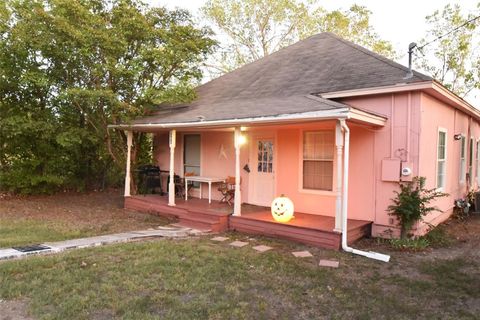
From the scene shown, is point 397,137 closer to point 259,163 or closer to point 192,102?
point 259,163

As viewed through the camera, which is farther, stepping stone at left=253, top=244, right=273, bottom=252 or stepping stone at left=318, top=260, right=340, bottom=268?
stepping stone at left=253, top=244, right=273, bottom=252

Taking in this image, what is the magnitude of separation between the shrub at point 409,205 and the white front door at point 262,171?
309 cm

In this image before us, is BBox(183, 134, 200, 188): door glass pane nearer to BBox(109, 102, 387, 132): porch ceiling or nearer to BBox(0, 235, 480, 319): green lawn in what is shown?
BBox(109, 102, 387, 132): porch ceiling

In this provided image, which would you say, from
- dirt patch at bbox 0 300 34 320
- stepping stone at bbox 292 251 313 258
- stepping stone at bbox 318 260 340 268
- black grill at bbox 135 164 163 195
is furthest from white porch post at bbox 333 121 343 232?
black grill at bbox 135 164 163 195

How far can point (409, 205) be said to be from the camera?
252 inches

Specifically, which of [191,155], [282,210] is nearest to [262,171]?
[282,210]

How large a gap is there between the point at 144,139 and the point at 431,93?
8.84 meters

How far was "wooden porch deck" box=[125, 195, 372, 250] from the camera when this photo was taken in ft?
21.3

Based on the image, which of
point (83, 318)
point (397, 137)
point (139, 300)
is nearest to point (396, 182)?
point (397, 137)

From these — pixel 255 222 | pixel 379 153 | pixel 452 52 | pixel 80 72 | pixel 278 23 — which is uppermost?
pixel 278 23

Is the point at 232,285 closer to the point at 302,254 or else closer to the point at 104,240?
the point at 302,254

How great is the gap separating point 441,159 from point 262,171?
14.0ft

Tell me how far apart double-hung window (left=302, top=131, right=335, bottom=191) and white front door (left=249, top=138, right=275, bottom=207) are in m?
0.96

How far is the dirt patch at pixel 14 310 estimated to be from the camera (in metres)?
3.45
